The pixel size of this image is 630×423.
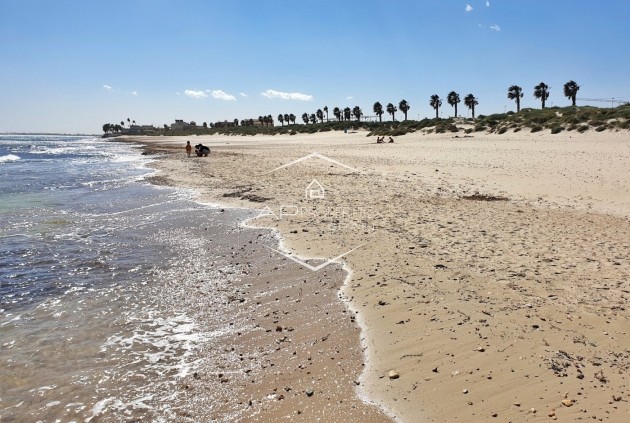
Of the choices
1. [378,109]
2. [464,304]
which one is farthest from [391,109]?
[464,304]

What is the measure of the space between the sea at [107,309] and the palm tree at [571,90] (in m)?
82.5

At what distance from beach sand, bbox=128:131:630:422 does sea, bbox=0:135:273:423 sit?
3.21ft

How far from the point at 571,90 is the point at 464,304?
86.5 metres

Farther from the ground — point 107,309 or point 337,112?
point 337,112

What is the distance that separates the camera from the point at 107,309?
6.35 m

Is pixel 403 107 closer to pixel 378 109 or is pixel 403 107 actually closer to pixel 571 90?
pixel 378 109

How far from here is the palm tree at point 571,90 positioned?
246ft

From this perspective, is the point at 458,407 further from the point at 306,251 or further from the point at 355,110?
the point at 355,110

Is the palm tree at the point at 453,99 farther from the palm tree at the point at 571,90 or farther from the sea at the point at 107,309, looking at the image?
the sea at the point at 107,309

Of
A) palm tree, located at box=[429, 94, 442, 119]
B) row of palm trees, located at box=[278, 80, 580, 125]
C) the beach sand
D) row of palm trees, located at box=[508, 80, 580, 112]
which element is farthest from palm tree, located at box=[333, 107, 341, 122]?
the beach sand

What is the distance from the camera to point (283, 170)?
24.4 m

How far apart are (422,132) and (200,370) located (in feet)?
161

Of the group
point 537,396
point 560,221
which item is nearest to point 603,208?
point 560,221

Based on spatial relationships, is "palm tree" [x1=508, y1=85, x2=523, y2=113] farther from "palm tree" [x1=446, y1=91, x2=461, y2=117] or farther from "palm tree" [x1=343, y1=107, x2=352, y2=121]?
"palm tree" [x1=343, y1=107, x2=352, y2=121]
